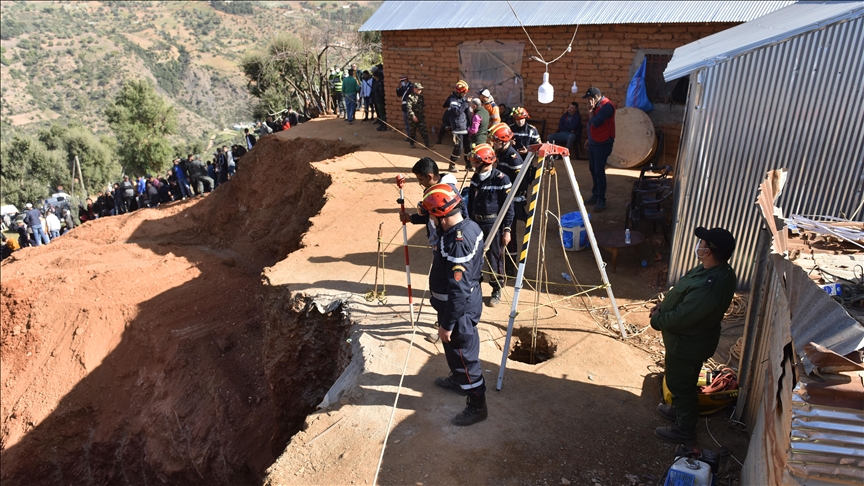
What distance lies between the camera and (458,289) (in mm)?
4465

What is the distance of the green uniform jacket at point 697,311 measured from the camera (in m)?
4.18

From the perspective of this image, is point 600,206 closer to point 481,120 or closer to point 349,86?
point 481,120

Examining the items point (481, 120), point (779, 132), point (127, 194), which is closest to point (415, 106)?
point (481, 120)

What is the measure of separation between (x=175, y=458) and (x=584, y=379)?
23.1 feet

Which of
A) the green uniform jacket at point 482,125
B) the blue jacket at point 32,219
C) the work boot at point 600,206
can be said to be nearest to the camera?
the work boot at point 600,206

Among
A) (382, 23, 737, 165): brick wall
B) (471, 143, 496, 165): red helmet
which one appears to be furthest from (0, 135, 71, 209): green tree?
(471, 143, 496, 165): red helmet

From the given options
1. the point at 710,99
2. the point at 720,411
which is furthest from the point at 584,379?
the point at 710,99

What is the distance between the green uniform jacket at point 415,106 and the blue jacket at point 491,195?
706 centimetres

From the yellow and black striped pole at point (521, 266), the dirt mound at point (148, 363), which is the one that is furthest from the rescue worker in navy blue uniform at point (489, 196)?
the dirt mound at point (148, 363)

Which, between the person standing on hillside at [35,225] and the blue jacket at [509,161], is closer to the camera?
the blue jacket at [509,161]

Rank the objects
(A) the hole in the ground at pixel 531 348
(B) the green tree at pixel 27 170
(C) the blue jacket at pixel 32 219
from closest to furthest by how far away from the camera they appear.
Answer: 1. (A) the hole in the ground at pixel 531 348
2. (C) the blue jacket at pixel 32 219
3. (B) the green tree at pixel 27 170

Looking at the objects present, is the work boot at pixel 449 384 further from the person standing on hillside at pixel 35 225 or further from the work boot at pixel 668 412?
the person standing on hillside at pixel 35 225

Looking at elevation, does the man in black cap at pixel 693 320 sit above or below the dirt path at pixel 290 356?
above

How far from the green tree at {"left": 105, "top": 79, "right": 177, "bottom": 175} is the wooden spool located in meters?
30.8
